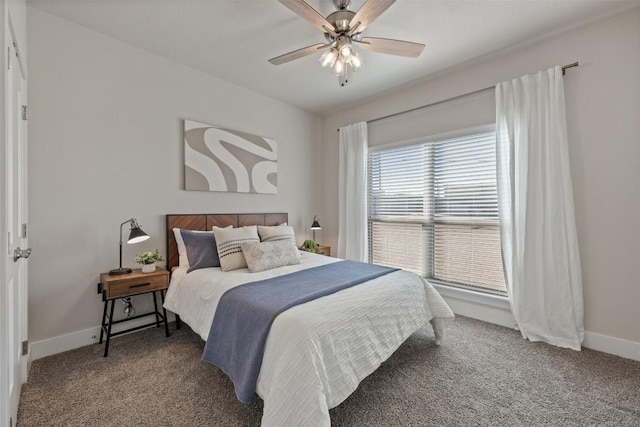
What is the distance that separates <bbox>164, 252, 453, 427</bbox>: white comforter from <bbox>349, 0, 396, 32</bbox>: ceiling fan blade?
185 centimetres

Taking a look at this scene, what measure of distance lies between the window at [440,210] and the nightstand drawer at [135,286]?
8.86 feet

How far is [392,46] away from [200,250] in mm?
2444

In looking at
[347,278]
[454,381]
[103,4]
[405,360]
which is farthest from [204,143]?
[454,381]

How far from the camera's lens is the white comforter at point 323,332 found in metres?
1.30

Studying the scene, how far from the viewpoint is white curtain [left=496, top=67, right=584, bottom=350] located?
2.38 metres

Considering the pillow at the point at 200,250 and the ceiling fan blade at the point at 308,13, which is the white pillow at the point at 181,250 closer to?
the pillow at the point at 200,250

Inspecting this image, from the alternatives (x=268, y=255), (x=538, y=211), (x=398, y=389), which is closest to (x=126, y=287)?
(x=268, y=255)

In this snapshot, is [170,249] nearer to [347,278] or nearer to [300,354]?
[347,278]

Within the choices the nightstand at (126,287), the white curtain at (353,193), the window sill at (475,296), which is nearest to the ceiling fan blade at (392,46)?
the white curtain at (353,193)

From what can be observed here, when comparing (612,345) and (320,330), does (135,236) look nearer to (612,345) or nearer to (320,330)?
(320,330)

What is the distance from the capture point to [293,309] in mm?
1591

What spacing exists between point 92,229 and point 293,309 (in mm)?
2111

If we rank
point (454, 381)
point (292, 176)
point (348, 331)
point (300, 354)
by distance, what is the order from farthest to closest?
1. point (292, 176)
2. point (454, 381)
3. point (348, 331)
4. point (300, 354)

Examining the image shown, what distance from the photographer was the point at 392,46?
2.09 meters
